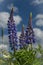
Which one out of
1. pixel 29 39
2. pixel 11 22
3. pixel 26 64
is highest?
pixel 11 22

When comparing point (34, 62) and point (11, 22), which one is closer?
point (34, 62)

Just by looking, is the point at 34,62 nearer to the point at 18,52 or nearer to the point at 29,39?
the point at 18,52

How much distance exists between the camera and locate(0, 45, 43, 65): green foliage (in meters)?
7.22

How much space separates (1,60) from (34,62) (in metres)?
0.90

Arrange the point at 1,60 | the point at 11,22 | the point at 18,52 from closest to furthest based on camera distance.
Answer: the point at 18,52 < the point at 1,60 < the point at 11,22

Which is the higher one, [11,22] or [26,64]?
[11,22]

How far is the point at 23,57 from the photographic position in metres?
7.22

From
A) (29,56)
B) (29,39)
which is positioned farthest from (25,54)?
(29,39)

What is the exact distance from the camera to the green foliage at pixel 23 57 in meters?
7.22

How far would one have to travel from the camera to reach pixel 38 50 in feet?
24.7

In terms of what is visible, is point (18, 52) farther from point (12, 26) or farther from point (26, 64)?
point (12, 26)

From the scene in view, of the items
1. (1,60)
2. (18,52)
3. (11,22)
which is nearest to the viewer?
(18,52)

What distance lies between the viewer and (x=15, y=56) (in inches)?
285

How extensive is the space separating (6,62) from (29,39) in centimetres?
116
